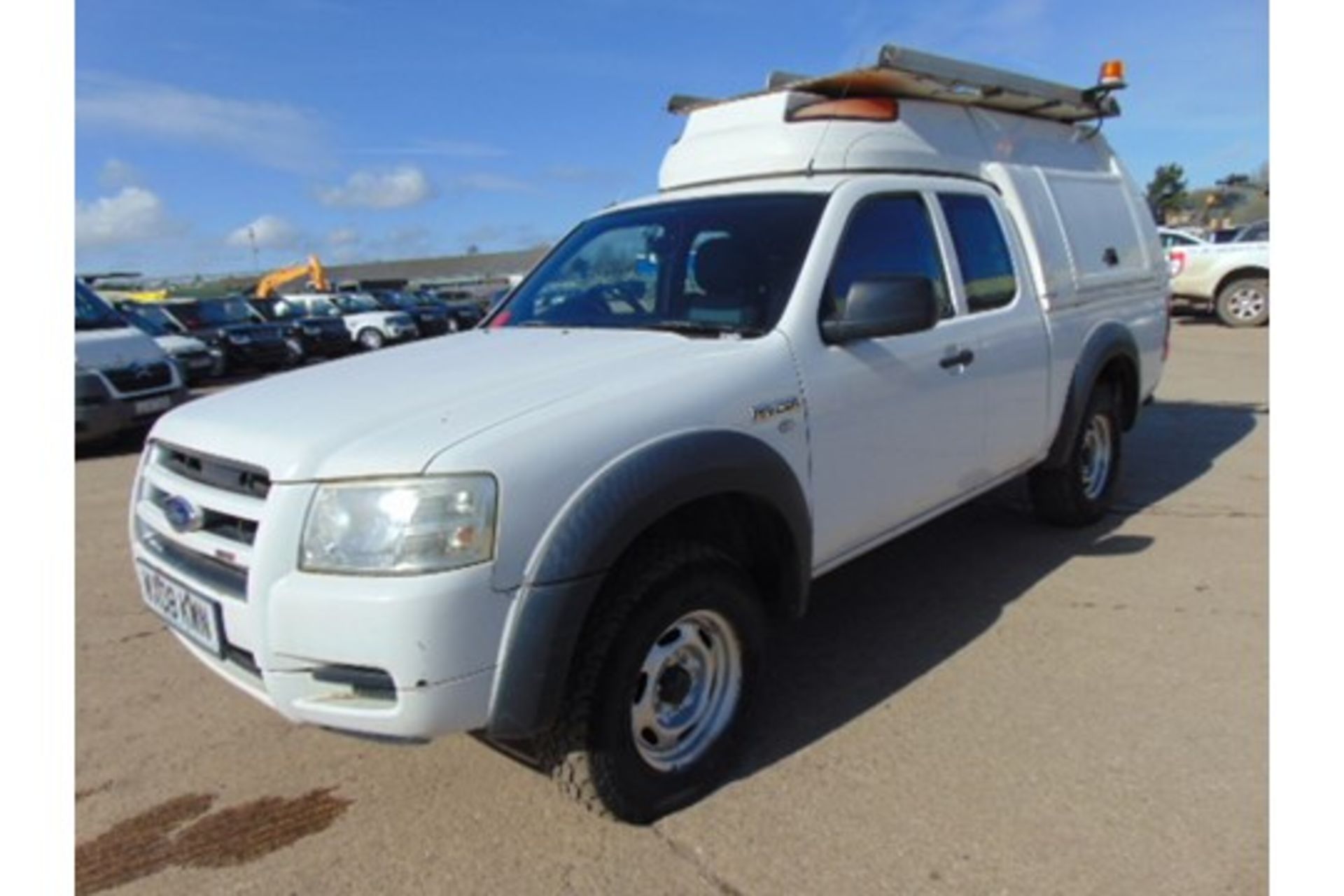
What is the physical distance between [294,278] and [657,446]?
47.9 meters

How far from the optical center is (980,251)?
418cm

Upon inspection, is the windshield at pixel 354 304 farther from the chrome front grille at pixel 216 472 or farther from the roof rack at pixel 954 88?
the chrome front grille at pixel 216 472

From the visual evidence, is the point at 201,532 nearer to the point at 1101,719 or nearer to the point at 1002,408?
the point at 1101,719

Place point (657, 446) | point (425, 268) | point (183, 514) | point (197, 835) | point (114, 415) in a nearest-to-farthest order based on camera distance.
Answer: point (657, 446)
point (183, 514)
point (197, 835)
point (114, 415)
point (425, 268)

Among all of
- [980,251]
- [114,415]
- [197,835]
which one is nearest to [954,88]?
[980,251]

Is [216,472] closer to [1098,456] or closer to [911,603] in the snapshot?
[911,603]

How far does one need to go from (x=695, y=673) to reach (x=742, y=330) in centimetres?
112

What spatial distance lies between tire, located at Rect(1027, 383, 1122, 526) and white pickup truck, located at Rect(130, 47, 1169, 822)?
0.25 meters

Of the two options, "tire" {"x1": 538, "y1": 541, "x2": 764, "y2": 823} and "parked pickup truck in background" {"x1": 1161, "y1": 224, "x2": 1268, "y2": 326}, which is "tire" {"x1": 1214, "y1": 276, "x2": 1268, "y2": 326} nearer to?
"parked pickup truck in background" {"x1": 1161, "y1": 224, "x2": 1268, "y2": 326}

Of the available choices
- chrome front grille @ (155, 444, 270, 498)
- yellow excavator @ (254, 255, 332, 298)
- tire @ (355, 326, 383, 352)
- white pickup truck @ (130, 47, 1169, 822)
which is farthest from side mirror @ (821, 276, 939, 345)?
yellow excavator @ (254, 255, 332, 298)

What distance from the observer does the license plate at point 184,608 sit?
2.47 metres

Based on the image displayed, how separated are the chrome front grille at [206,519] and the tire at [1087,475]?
13.2 ft

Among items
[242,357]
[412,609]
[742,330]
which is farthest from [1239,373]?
[242,357]

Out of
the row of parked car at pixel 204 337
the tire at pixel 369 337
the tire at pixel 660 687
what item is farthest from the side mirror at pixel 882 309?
the tire at pixel 369 337
